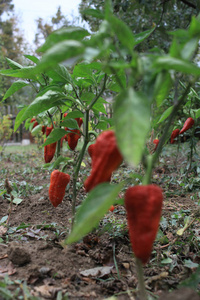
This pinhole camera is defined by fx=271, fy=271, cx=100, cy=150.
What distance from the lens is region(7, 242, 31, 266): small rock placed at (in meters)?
1.12

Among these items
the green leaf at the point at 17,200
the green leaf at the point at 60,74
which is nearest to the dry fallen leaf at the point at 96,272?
the green leaf at the point at 60,74

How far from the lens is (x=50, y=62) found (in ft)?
1.98

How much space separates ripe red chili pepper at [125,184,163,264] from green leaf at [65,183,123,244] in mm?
61

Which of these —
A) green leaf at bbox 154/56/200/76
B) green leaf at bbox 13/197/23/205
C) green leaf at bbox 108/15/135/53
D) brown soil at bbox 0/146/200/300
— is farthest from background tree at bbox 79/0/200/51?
green leaf at bbox 154/56/200/76

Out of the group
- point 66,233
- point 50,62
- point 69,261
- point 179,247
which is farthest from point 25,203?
point 50,62

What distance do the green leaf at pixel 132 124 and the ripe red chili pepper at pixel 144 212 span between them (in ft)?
0.47

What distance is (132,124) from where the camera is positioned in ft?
1.90

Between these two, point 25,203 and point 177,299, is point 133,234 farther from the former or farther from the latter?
point 25,203

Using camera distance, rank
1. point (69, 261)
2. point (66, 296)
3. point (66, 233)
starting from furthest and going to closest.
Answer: point (66, 233) → point (69, 261) → point (66, 296)

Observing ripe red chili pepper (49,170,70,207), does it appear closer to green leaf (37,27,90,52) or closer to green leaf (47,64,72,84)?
green leaf (47,64,72,84)

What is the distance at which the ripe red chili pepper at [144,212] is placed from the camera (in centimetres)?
68

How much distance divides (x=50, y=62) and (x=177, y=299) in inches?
26.0

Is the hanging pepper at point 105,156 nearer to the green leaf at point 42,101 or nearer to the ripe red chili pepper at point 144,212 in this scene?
the ripe red chili pepper at point 144,212

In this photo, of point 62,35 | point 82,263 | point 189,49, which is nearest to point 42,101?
point 62,35
